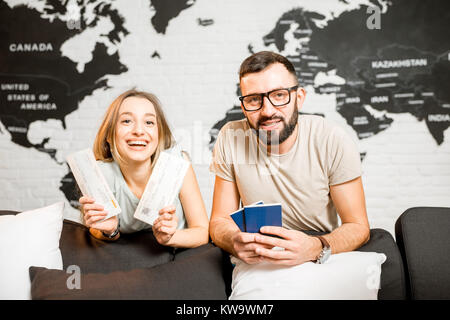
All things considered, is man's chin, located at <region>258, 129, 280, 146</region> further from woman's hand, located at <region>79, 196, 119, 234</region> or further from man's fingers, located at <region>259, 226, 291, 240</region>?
woman's hand, located at <region>79, 196, 119, 234</region>

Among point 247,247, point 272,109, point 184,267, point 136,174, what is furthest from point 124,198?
point 272,109

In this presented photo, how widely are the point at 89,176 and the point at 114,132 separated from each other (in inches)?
13.1

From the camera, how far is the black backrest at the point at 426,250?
1222 millimetres

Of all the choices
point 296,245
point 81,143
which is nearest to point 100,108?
point 81,143

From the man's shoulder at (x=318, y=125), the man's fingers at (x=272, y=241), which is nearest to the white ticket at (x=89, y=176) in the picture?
the man's fingers at (x=272, y=241)

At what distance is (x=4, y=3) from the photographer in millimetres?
2791

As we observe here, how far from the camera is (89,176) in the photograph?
1.34 m

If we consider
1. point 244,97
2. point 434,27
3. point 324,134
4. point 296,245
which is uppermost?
point 434,27

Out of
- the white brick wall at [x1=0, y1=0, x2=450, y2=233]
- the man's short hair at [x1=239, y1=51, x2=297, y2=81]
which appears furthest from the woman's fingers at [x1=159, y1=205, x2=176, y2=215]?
the white brick wall at [x1=0, y1=0, x2=450, y2=233]

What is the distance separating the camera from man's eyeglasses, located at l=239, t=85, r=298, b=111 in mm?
1504

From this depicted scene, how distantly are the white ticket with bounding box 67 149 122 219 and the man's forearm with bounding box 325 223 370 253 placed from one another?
91 centimetres

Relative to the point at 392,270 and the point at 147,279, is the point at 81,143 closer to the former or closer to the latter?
the point at 147,279
